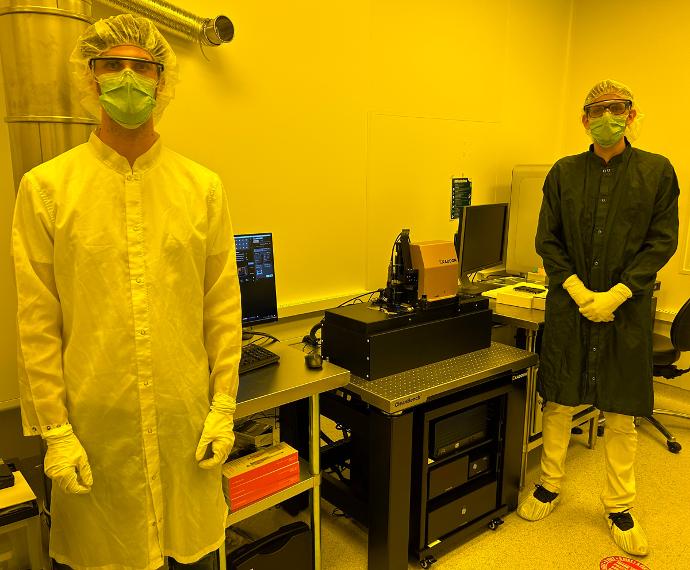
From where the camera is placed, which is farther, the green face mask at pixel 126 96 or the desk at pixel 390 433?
the desk at pixel 390 433

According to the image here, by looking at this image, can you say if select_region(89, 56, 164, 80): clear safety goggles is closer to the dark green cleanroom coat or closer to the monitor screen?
the dark green cleanroom coat

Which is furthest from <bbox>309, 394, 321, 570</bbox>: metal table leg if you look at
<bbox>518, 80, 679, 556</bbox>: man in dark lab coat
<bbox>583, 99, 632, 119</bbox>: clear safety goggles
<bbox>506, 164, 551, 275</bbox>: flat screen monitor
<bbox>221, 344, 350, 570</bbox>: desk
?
<bbox>506, 164, 551, 275</bbox>: flat screen monitor

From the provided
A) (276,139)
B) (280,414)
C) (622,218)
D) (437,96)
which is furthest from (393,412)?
(437,96)

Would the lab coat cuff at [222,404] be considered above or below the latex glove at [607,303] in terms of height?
below

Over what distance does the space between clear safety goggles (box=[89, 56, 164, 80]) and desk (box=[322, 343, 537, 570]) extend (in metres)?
1.23

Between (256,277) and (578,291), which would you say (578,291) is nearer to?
(578,291)

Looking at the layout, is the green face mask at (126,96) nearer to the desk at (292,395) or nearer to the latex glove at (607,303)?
the desk at (292,395)

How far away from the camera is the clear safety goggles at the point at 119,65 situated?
125 centimetres

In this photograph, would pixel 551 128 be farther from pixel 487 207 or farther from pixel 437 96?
pixel 487 207

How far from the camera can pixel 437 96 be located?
10.9 feet

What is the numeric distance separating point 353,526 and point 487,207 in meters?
1.73

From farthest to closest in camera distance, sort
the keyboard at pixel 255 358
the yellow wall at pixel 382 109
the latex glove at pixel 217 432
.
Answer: the yellow wall at pixel 382 109, the keyboard at pixel 255 358, the latex glove at pixel 217 432

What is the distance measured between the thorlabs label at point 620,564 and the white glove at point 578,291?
102 centimetres

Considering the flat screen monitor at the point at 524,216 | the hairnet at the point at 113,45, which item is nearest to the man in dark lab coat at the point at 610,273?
the flat screen monitor at the point at 524,216
